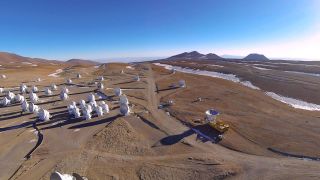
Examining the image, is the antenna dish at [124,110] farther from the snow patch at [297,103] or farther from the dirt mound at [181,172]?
the snow patch at [297,103]

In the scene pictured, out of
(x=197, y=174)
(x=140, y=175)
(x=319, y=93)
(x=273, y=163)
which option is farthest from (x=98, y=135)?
(x=319, y=93)

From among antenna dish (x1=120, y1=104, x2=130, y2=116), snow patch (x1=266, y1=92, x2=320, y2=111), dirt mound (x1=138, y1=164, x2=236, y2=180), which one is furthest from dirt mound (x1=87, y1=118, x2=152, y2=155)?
snow patch (x1=266, y1=92, x2=320, y2=111)

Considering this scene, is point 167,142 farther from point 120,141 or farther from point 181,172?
point 181,172

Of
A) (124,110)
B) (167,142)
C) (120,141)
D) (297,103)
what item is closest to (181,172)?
(167,142)

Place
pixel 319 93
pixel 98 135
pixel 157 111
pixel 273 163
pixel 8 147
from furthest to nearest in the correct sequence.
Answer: pixel 319 93 < pixel 157 111 < pixel 98 135 < pixel 8 147 < pixel 273 163

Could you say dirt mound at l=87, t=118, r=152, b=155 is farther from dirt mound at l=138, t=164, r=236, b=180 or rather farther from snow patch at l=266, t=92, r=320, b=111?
snow patch at l=266, t=92, r=320, b=111

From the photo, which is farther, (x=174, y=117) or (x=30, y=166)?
(x=174, y=117)

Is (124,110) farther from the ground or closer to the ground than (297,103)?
farther from the ground

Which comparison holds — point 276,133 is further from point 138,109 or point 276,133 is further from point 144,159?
point 138,109
